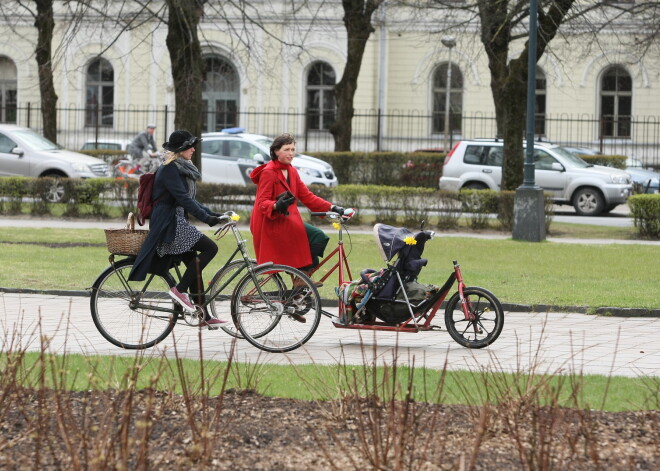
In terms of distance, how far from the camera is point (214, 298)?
28.9 ft

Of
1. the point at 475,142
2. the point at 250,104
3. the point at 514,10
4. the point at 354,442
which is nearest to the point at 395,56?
the point at 250,104

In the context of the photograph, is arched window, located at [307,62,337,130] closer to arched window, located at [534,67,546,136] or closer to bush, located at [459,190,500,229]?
arched window, located at [534,67,546,136]

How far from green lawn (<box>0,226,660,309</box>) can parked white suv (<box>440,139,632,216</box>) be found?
28.3ft

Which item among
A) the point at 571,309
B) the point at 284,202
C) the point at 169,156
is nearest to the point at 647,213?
the point at 571,309

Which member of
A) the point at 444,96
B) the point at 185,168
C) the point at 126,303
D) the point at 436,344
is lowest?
the point at 436,344

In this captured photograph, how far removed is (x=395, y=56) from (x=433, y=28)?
7.18 ft

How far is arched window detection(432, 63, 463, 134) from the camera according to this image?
46812 mm

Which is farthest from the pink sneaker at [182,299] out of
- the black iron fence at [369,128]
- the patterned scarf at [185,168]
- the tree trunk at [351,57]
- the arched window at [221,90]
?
the arched window at [221,90]

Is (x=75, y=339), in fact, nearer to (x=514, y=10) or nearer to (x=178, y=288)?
(x=178, y=288)

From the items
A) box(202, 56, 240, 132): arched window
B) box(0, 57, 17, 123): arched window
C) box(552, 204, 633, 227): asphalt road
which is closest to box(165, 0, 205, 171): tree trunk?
box(552, 204, 633, 227): asphalt road

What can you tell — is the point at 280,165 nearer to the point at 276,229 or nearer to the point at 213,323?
the point at 276,229

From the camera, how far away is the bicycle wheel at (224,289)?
28.8 feet

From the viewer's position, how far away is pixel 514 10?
22.3 m

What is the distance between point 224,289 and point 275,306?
0.47m
